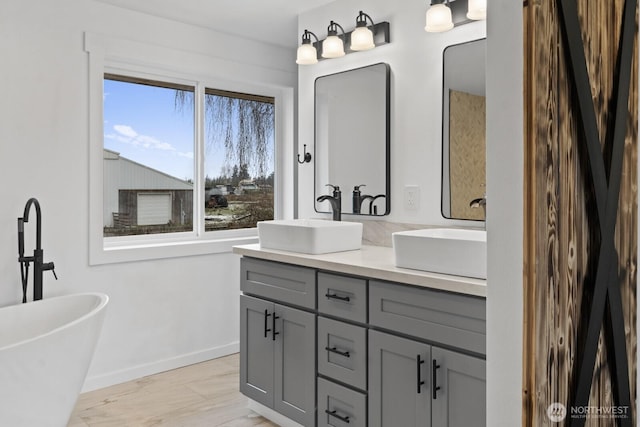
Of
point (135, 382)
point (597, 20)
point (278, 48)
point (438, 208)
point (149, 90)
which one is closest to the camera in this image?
point (597, 20)

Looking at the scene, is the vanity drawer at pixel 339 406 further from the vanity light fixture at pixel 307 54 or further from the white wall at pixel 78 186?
the vanity light fixture at pixel 307 54

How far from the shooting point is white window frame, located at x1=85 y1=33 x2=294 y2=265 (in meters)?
3.10

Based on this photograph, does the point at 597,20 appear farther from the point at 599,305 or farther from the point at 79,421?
the point at 79,421

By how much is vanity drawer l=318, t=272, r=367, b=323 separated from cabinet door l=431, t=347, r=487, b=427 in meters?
0.38

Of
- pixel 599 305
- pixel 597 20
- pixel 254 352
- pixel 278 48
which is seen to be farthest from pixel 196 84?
pixel 599 305

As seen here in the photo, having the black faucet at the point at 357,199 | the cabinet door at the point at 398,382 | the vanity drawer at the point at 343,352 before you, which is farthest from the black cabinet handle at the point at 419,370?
the black faucet at the point at 357,199

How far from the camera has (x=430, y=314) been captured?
1918 millimetres

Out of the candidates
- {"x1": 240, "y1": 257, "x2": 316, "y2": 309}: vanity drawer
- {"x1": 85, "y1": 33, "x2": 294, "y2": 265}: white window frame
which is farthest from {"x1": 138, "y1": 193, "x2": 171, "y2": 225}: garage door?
{"x1": 240, "y1": 257, "x2": 316, "y2": 309}: vanity drawer

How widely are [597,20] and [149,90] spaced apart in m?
2.88

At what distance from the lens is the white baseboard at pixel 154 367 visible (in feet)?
10.3

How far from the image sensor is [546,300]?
1302 millimetres

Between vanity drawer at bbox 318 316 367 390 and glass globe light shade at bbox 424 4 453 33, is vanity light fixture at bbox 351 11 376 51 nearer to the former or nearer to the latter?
glass globe light shade at bbox 424 4 453 33

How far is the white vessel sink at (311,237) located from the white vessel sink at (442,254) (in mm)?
468

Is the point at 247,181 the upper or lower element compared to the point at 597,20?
lower
